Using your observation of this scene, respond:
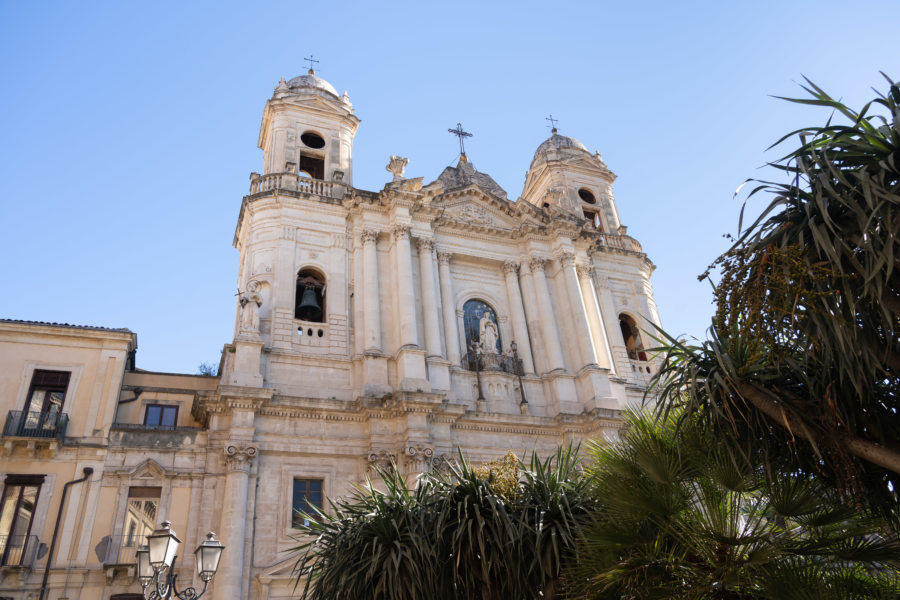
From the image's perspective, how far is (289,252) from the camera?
71.4ft

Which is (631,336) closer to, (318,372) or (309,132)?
(318,372)

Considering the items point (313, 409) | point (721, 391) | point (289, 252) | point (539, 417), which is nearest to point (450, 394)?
point (539, 417)

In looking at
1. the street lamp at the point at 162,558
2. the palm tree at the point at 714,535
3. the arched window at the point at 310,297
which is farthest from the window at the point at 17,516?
the palm tree at the point at 714,535

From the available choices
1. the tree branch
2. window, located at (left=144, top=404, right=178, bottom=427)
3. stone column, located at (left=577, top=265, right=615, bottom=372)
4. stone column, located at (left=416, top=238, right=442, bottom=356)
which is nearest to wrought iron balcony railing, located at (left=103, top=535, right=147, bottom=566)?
window, located at (left=144, top=404, right=178, bottom=427)

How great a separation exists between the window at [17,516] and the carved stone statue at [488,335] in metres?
12.7

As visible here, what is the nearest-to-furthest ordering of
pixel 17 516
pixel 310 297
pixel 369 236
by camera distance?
pixel 17 516 → pixel 310 297 → pixel 369 236

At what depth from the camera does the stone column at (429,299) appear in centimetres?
2117

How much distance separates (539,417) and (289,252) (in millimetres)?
9233

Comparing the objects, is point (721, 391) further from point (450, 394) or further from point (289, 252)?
point (289, 252)

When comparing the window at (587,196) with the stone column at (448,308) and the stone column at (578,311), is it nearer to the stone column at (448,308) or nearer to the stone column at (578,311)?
the stone column at (578,311)

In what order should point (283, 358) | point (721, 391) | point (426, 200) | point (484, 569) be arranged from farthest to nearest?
point (426, 200) → point (283, 358) → point (484, 569) → point (721, 391)

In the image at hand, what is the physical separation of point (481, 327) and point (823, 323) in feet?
51.5

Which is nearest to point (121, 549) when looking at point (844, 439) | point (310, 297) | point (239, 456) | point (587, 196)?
point (239, 456)

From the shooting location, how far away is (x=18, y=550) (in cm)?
1495
